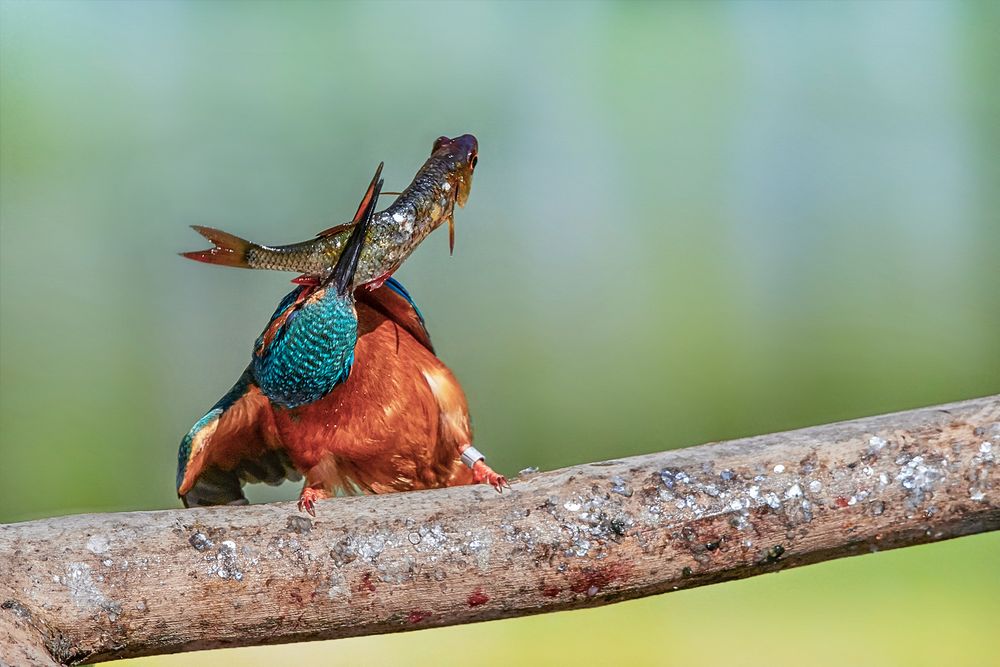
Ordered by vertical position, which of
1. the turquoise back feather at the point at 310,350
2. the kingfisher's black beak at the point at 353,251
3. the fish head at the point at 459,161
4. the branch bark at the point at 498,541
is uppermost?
the fish head at the point at 459,161

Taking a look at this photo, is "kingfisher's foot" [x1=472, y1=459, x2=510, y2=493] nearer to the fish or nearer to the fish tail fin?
the fish

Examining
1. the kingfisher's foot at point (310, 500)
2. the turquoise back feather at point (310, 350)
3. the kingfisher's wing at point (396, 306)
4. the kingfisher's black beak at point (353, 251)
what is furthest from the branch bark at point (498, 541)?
the kingfisher's wing at point (396, 306)

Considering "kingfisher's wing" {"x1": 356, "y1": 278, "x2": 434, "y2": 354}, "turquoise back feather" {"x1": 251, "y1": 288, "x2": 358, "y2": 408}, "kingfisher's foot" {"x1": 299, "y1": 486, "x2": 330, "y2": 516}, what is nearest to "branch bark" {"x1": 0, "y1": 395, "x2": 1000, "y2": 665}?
"kingfisher's foot" {"x1": 299, "y1": 486, "x2": 330, "y2": 516}

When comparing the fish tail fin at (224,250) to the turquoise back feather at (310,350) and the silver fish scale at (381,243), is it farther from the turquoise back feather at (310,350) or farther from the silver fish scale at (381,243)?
the turquoise back feather at (310,350)

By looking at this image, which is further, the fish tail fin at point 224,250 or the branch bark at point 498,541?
the fish tail fin at point 224,250

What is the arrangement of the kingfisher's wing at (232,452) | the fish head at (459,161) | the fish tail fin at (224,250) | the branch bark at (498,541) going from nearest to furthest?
the branch bark at (498,541) < the fish tail fin at (224,250) < the fish head at (459,161) < the kingfisher's wing at (232,452)

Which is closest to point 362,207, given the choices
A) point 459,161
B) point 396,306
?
point 459,161

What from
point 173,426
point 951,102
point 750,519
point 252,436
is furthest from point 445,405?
point 951,102

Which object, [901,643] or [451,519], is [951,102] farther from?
[451,519]

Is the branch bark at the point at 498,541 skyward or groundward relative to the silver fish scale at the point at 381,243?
groundward
